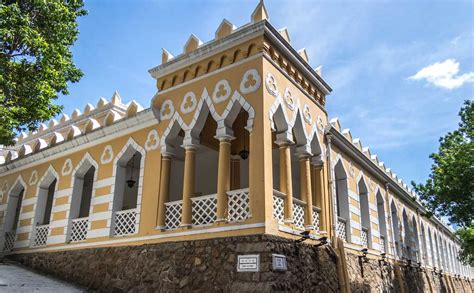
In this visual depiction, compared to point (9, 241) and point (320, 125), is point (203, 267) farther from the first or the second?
point (9, 241)

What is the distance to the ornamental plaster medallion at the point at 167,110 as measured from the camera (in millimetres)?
9875

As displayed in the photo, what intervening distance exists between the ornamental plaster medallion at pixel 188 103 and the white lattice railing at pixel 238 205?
2.40 metres

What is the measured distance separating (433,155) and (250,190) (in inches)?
448

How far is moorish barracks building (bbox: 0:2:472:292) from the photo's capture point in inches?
309

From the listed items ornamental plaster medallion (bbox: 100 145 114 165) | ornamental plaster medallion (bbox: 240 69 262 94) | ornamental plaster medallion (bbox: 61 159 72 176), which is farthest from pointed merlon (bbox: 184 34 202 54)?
ornamental plaster medallion (bbox: 61 159 72 176)

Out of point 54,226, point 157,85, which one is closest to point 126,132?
point 157,85

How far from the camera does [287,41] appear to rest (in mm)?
9195

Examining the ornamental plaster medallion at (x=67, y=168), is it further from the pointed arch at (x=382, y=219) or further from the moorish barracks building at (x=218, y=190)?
the pointed arch at (x=382, y=219)

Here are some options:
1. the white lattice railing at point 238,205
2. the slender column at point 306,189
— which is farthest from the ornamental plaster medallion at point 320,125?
the white lattice railing at point 238,205

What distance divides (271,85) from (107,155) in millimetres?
5348

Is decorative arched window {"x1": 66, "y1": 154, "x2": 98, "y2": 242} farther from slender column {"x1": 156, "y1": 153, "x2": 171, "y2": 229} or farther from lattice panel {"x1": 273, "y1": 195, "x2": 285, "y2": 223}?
lattice panel {"x1": 273, "y1": 195, "x2": 285, "y2": 223}

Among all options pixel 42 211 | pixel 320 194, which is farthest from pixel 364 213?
pixel 42 211

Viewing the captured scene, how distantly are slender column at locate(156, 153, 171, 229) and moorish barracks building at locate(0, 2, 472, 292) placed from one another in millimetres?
33

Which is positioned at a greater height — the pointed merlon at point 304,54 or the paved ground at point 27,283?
the pointed merlon at point 304,54
